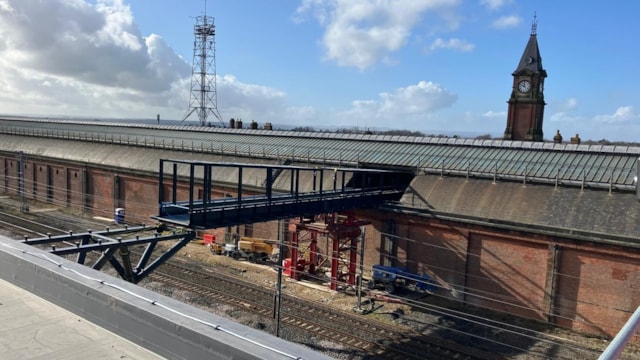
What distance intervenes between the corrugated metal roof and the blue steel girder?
7.85 feet

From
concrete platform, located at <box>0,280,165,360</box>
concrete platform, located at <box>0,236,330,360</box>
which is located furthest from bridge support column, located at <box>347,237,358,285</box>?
concrete platform, located at <box>0,280,165,360</box>

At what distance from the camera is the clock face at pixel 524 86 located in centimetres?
Answer: 5275

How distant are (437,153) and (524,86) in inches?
1101

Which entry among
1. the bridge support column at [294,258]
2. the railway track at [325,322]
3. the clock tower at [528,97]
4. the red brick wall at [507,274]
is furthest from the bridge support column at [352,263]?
the clock tower at [528,97]

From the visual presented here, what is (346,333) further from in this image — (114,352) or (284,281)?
(114,352)

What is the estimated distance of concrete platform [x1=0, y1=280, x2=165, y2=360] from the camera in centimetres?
517

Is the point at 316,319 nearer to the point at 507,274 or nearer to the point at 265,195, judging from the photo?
the point at 265,195

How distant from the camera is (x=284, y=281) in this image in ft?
86.1

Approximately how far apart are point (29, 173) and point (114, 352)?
54.7 m

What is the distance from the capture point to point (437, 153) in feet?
101

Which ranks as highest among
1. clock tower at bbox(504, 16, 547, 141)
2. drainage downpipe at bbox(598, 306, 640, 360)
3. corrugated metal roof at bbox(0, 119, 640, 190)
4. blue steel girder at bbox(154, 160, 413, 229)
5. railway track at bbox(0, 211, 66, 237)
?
clock tower at bbox(504, 16, 547, 141)

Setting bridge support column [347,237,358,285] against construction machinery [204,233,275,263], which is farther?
construction machinery [204,233,275,263]

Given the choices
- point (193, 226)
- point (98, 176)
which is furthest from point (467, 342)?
point (98, 176)

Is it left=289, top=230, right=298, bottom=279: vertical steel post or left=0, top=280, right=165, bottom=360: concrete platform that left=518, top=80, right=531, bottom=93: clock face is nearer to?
left=289, top=230, right=298, bottom=279: vertical steel post
